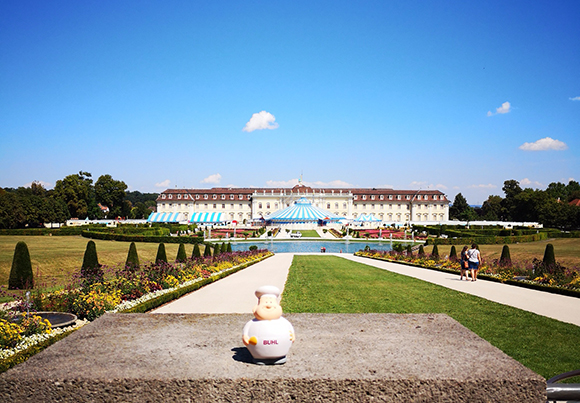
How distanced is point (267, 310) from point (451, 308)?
6.34 m

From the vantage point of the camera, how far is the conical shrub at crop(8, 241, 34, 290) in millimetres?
11602

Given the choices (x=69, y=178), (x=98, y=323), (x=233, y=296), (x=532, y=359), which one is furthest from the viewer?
(x=69, y=178)

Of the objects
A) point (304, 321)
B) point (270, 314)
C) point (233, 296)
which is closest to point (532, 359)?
point (304, 321)

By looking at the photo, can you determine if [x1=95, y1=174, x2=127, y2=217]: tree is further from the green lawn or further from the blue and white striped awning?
the green lawn

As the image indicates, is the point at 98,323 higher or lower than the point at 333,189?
lower

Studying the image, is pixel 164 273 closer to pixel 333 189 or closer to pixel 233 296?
pixel 233 296

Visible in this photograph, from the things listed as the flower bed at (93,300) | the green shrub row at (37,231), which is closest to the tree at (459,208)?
the green shrub row at (37,231)

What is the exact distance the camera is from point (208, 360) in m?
3.26

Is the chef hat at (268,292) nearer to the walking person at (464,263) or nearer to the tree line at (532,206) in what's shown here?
the walking person at (464,263)

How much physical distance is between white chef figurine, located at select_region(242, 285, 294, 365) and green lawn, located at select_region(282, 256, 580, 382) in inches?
113

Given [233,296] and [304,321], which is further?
[233,296]

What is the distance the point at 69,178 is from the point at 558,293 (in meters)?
61.4

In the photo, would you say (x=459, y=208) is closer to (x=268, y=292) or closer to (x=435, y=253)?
(x=435, y=253)

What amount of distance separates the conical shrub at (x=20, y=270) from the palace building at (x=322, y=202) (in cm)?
6953
